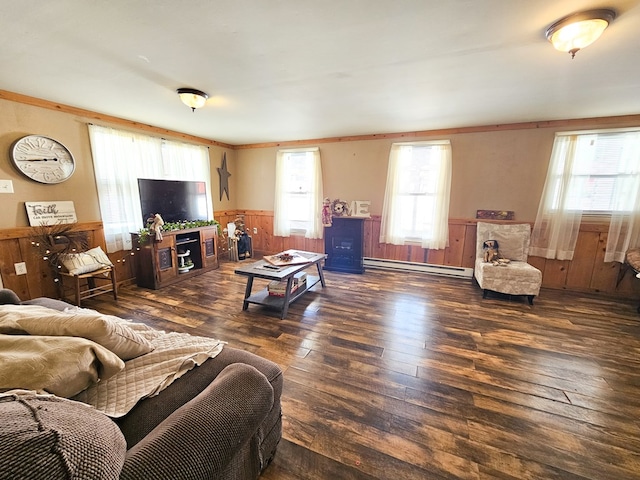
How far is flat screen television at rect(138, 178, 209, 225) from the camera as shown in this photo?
3.63 m

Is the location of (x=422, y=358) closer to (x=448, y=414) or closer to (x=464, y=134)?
(x=448, y=414)

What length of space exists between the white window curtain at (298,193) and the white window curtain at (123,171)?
1.84 metres

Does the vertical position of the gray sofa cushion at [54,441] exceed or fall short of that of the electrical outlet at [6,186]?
it falls short

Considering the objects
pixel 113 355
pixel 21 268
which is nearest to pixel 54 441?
pixel 113 355

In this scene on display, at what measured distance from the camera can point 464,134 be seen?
3.83 m

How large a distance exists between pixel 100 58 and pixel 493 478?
11.3 ft

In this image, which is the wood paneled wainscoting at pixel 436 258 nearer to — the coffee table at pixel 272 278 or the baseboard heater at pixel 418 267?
the baseboard heater at pixel 418 267

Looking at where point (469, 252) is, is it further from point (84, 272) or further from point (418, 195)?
point (84, 272)

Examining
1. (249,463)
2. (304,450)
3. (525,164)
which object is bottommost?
(304,450)

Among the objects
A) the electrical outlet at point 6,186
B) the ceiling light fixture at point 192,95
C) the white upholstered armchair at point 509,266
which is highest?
the ceiling light fixture at point 192,95

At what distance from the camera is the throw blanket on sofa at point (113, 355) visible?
98cm

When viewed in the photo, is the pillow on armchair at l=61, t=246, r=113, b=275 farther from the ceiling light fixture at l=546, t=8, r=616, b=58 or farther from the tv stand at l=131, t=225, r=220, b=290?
the ceiling light fixture at l=546, t=8, r=616, b=58

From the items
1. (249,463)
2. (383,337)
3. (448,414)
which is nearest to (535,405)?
(448,414)

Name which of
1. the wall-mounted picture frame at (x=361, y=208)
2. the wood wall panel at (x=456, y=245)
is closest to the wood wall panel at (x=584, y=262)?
the wood wall panel at (x=456, y=245)
